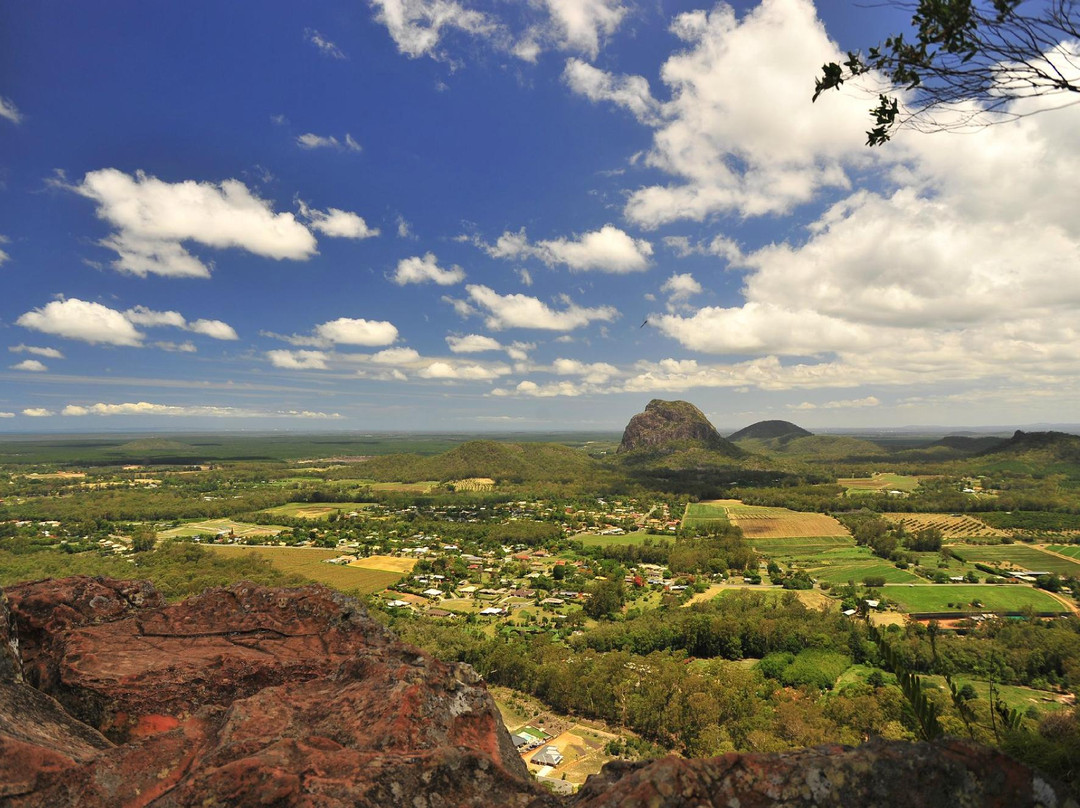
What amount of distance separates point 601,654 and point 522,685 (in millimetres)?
10935

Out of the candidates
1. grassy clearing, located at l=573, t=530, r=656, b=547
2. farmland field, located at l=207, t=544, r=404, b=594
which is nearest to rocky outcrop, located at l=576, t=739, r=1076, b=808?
farmland field, located at l=207, t=544, r=404, b=594

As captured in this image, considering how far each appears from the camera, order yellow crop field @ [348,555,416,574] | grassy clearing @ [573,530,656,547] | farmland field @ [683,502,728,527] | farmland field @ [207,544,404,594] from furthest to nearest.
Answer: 1. farmland field @ [683,502,728,527]
2. grassy clearing @ [573,530,656,547]
3. yellow crop field @ [348,555,416,574]
4. farmland field @ [207,544,404,594]

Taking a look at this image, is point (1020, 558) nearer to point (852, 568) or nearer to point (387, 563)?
point (852, 568)

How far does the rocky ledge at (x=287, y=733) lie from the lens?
22.2 feet

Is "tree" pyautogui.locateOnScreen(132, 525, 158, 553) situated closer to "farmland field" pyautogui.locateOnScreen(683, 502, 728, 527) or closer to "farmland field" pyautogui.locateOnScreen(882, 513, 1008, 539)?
"farmland field" pyautogui.locateOnScreen(683, 502, 728, 527)

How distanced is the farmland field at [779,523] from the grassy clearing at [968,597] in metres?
43.5

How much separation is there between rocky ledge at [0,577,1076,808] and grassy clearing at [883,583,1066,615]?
3454 inches

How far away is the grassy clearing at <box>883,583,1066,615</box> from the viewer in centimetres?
7456

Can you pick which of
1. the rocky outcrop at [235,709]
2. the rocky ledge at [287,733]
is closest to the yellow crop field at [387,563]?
the rocky outcrop at [235,709]

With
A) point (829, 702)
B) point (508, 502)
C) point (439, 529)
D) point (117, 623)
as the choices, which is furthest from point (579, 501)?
point (117, 623)

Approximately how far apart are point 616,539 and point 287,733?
125817 mm

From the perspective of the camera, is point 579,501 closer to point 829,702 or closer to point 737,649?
point 737,649

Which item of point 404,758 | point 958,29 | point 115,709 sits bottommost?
point 115,709

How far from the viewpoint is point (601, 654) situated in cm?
5869
